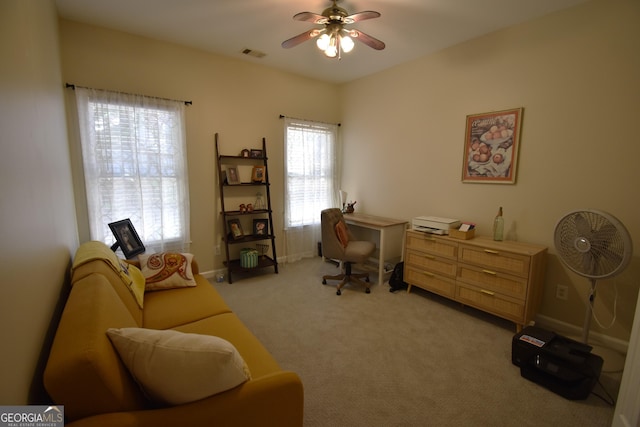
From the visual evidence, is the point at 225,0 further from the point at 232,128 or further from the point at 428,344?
the point at 428,344

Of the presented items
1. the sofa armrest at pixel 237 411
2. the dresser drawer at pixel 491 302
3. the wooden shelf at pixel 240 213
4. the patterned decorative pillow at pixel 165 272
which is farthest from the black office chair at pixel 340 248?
the sofa armrest at pixel 237 411

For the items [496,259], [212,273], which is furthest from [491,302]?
[212,273]

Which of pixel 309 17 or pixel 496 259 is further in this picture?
pixel 496 259

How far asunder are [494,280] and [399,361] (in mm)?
1172

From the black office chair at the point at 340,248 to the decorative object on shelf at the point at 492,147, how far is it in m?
1.39

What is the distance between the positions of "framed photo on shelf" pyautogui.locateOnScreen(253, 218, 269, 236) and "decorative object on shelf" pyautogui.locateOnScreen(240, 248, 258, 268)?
30cm

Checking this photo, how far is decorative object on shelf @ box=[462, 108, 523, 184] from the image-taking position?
106 inches

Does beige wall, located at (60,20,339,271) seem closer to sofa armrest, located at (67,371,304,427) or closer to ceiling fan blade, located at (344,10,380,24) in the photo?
ceiling fan blade, located at (344,10,380,24)

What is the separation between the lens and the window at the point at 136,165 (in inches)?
107

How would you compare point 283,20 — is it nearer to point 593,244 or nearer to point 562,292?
point 593,244

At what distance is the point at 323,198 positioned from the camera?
14.8 feet

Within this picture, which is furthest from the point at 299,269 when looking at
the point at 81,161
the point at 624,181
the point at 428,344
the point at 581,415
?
the point at 624,181

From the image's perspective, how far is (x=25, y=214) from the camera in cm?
98

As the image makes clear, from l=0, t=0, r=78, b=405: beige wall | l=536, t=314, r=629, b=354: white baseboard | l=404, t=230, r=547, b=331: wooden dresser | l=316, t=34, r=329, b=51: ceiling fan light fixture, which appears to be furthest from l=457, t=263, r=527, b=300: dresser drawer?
l=0, t=0, r=78, b=405: beige wall
